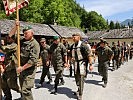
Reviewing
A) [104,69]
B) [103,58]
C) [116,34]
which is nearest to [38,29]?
[103,58]

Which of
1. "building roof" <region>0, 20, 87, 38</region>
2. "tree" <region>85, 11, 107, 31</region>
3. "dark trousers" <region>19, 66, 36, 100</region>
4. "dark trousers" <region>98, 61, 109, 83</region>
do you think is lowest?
"dark trousers" <region>98, 61, 109, 83</region>

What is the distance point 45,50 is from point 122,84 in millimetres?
3825

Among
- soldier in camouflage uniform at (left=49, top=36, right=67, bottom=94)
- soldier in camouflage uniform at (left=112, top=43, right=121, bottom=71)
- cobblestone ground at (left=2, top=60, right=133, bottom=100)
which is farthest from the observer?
soldier in camouflage uniform at (left=112, top=43, right=121, bottom=71)

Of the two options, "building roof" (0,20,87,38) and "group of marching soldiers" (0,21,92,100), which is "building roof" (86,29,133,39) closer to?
"building roof" (0,20,87,38)

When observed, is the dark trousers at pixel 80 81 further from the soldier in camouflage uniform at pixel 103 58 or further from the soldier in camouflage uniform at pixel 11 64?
the soldier in camouflage uniform at pixel 103 58

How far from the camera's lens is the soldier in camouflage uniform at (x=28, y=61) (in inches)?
299

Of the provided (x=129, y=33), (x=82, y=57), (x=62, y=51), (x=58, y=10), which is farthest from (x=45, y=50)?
(x=129, y=33)

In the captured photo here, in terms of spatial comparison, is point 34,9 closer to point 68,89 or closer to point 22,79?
point 68,89

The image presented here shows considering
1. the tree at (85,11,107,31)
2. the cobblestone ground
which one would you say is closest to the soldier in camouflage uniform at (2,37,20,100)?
the cobblestone ground

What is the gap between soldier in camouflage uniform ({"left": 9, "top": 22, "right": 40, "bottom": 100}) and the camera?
7.59 m

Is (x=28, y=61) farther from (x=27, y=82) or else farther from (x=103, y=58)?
(x=103, y=58)

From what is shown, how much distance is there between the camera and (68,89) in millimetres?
11844

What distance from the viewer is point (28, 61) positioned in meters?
7.61

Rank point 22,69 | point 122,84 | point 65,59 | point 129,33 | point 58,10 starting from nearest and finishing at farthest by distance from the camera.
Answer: point 22,69 → point 65,59 → point 122,84 → point 58,10 → point 129,33
